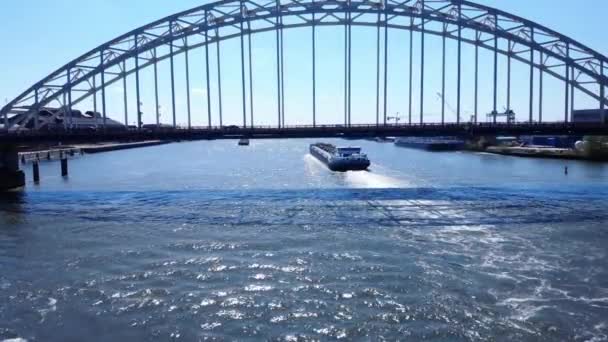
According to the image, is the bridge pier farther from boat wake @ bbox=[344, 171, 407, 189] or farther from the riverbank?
the riverbank

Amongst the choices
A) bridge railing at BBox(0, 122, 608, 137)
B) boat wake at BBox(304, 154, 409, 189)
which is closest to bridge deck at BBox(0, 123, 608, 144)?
bridge railing at BBox(0, 122, 608, 137)

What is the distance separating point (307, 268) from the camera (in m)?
19.0

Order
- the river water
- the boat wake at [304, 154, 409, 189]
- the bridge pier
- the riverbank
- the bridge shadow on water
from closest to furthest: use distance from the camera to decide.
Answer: the river water
the bridge shadow on water
the bridge pier
the boat wake at [304, 154, 409, 189]
the riverbank

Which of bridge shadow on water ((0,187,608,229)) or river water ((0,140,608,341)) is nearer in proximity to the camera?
river water ((0,140,608,341))

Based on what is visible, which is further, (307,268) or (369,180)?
(369,180)

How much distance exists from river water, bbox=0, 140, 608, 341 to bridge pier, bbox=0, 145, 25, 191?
9.85 meters

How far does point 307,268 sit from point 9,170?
1580 inches

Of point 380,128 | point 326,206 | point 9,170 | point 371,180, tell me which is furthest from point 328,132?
point 9,170

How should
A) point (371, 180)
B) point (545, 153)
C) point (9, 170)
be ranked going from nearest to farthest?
point (9, 170)
point (371, 180)
point (545, 153)

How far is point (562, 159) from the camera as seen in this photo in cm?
7931

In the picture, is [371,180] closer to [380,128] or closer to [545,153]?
[380,128]

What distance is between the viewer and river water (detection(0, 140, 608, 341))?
13695 mm

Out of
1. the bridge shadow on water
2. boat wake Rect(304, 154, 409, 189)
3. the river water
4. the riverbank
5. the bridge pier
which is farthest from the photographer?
the riverbank

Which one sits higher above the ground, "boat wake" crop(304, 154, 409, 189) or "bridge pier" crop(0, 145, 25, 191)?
"bridge pier" crop(0, 145, 25, 191)
